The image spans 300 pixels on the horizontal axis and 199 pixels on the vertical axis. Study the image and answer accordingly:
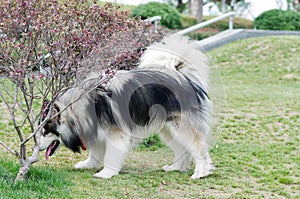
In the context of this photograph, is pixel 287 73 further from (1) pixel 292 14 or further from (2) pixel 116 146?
(2) pixel 116 146

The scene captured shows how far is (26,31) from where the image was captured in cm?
438

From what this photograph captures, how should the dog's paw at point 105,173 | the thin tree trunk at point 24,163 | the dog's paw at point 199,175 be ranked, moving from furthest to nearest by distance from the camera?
1. the dog's paw at point 199,175
2. the dog's paw at point 105,173
3. the thin tree trunk at point 24,163

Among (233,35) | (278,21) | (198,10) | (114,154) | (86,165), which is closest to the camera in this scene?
(114,154)

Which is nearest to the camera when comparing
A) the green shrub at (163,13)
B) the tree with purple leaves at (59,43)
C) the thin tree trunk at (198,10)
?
the tree with purple leaves at (59,43)

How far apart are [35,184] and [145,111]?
1.34 m

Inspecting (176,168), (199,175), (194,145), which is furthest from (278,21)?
(199,175)

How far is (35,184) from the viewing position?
183 inches

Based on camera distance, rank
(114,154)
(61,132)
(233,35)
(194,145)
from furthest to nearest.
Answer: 1. (233,35)
2. (194,145)
3. (114,154)
4. (61,132)

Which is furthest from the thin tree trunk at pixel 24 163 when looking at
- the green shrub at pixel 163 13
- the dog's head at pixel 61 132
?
the green shrub at pixel 163 13

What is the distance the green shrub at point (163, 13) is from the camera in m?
19.7

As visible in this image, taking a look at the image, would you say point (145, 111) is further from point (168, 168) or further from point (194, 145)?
point (168, 168)

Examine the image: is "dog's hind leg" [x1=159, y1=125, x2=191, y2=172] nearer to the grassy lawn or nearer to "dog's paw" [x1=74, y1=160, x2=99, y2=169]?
the grassy lawn

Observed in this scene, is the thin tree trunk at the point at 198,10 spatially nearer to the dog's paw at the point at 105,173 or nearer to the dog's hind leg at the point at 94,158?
the dog's hind leg at the point at 94,158

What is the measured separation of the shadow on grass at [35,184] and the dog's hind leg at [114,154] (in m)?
0.43
